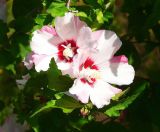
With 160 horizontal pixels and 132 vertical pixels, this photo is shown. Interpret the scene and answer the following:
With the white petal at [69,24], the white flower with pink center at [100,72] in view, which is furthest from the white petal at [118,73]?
the white petal at [69,24]

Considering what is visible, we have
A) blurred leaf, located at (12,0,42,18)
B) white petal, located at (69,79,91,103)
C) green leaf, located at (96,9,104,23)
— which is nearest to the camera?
white petal, located at (69,79,91,103)

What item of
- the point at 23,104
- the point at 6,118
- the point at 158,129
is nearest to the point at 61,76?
the point at 23,104

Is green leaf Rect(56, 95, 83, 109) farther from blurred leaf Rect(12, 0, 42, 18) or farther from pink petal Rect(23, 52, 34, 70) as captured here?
blurred leaf Rect(12, 0, 42, 18)

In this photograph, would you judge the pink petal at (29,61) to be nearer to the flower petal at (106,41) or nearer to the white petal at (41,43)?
the white petal at (41,43)

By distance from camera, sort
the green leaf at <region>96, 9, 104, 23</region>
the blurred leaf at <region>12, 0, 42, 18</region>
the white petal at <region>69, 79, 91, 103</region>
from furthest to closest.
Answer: the blurred leaf at <region>12, 0, 42, 18</region> < the green leaf at <region>96, 9, 104, 23</region> < the white petal at <region>69, 79, 91, 103</region>

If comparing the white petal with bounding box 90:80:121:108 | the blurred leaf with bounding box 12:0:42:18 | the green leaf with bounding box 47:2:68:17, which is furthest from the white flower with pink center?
the blurred leaf with bounding box 12:0:42:18

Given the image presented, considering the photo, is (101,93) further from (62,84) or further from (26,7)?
(26,7)

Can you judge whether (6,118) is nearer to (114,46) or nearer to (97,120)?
(97,120)
